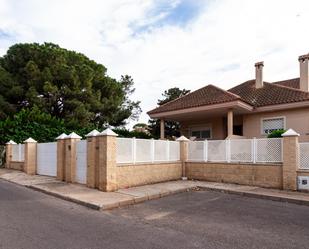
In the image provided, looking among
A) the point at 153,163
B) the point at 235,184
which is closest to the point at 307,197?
the point at 235,184

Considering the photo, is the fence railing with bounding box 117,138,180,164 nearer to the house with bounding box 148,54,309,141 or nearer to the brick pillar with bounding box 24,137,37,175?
the house with bounding box 148,54,309,141

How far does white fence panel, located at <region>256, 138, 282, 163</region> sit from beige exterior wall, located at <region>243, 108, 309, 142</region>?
5052mm

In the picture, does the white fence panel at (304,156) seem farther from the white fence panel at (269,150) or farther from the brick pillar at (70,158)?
the brick pillar at (70,158)

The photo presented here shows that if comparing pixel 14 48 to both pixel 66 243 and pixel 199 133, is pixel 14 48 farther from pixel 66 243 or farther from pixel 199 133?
pixel 66 243

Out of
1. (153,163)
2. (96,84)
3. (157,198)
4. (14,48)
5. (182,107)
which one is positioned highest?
(14,48)

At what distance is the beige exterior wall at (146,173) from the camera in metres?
11.0

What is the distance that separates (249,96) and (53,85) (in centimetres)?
1604

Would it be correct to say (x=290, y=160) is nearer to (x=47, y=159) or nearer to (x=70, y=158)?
(x=70, y=158)

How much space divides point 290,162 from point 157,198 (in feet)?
16.4

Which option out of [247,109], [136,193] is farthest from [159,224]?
[247,109]

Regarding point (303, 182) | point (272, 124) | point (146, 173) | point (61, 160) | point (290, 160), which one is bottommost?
point (303, 182)

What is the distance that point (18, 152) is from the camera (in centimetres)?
1834

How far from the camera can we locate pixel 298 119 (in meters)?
15.6

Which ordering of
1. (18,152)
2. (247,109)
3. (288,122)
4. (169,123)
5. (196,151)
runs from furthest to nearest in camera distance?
(169,123) → (18,152) → (247,109) → (288,122) → (196,151)
